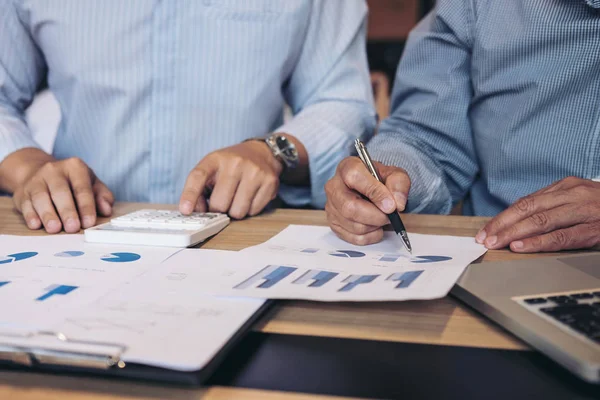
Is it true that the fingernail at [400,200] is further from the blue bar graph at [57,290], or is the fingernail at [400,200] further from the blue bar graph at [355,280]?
the blue bar graph at [57,290]

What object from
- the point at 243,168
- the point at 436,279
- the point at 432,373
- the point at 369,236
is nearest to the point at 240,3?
the point at 243,168

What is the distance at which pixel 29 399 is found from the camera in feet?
1.20

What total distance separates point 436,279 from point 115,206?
1.96 ft

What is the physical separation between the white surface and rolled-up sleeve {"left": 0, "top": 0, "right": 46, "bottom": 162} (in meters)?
0.59

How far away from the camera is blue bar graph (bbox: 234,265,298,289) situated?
0.51 meters

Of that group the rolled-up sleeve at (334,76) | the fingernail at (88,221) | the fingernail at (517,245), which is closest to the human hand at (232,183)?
the fingernail at (88,221)

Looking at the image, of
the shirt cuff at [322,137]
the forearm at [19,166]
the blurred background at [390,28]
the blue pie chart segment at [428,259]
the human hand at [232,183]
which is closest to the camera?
the blue pie chart segment at [428,259]

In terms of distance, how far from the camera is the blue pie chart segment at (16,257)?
0.60m

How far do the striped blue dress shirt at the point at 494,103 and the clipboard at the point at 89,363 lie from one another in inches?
23.8

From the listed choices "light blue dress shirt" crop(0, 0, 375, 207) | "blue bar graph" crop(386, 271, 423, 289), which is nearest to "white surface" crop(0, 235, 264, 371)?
"blue bar graph" crop(386, 271, 423, 289)

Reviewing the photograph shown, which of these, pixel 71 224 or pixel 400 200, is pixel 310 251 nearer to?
pixel 400 200

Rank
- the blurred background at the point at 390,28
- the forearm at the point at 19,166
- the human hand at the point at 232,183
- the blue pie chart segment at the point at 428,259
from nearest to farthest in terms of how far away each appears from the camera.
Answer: the blue pie chart segment at the point at 428,259 → the human hand at the point at 232,183 → the forearm at the point at 19,166 → the blurred background at the point at 390,28

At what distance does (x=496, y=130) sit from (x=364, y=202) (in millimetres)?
404

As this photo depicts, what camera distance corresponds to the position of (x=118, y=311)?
1.48 feet
